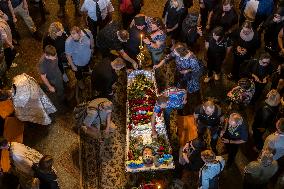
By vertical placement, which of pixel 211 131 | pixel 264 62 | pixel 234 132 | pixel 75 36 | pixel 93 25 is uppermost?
pixel 93 25

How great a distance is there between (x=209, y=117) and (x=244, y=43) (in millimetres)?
2068

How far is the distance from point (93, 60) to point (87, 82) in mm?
666

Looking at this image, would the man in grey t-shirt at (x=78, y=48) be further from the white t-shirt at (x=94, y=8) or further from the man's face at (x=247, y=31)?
the man's face at (x=247, y=31)

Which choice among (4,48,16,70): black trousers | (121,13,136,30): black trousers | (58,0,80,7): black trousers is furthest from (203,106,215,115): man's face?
(58,0,80,7): black trousers

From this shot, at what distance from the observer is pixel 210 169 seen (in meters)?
7.36

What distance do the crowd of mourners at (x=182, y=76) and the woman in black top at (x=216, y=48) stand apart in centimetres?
2

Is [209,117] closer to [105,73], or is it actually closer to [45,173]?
[105,73]

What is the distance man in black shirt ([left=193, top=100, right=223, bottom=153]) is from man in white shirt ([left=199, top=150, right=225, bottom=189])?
98 centimetres

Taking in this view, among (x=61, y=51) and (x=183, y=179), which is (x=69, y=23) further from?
(x=183, y=179)

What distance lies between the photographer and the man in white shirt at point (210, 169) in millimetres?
7305

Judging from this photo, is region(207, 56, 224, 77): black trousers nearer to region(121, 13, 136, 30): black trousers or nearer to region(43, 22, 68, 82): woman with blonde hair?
region(121, 13, 136, 30): black trousers

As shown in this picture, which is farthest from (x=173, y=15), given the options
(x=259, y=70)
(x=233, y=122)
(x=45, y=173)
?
(x=45, y=173)

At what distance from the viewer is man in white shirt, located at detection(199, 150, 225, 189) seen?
7.30 meters

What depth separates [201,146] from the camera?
7672 millimetres
